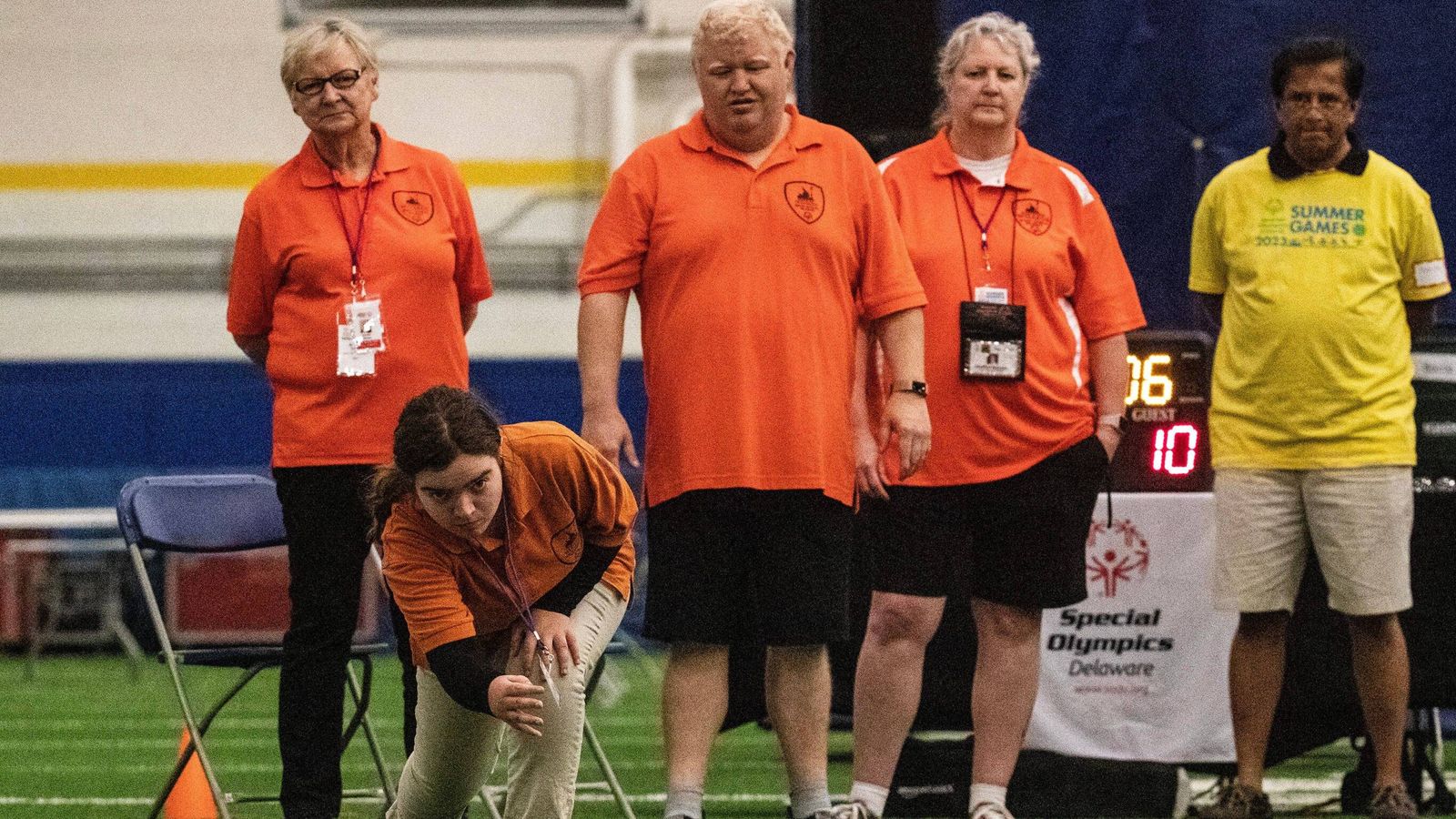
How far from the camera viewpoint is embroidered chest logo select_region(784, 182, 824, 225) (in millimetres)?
3980

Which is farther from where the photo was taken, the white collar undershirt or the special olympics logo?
the special olympics logo

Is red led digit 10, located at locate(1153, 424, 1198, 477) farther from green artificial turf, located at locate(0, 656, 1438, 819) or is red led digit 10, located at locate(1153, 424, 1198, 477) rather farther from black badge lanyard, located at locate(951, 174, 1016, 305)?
black badge lanyard, located at locate(951, 174, 1016, 305)

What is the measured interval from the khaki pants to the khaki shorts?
1.71 metres

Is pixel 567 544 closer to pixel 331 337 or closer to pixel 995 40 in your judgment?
pixel 331 337

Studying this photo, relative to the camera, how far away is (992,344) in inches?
170

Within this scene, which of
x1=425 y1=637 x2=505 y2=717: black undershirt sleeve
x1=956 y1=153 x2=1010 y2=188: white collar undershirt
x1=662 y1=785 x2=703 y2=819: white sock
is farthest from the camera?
x1=956 y1=153 x2=1010 y2=188: white collar undershirt

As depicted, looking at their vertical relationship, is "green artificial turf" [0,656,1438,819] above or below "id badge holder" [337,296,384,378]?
below

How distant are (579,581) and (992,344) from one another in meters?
1.07

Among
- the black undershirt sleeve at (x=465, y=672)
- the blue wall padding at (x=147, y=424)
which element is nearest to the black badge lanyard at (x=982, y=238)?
the black undershirt sleeve at (x=465, y=672)

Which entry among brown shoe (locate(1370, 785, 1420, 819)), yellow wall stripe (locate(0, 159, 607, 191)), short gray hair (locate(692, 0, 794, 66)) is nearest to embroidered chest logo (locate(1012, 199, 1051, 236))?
short gray hair (locate(692, 0, 794, 66))

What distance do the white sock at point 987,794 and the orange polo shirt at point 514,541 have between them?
3.35ft

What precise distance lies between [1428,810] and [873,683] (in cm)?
176

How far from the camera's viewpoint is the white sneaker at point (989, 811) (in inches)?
169

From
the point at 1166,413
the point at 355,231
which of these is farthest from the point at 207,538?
the point at 1166,413
